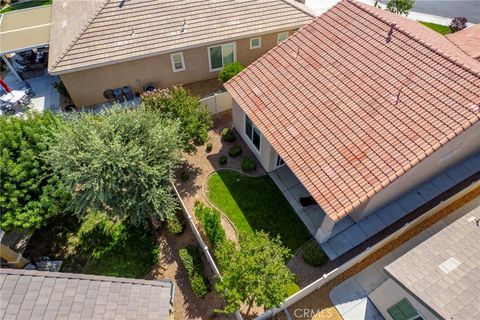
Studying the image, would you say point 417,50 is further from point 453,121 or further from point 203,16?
point 203,16

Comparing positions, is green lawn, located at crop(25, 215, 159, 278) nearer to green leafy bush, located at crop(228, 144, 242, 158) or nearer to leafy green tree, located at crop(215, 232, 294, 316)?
leafy green tree, located at crop(215, 232, 294, 316)

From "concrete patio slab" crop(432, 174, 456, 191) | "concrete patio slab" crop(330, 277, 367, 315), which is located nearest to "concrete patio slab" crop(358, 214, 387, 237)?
→ "concrete patio slab" crop(330, 277, 367, 315)

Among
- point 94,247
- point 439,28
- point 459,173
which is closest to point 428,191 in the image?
point 459,173

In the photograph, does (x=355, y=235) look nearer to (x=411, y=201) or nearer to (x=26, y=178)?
(x=411, y=201)

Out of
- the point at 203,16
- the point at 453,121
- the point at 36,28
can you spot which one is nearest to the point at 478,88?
the point at 453,121

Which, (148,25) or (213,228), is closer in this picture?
(213,228)

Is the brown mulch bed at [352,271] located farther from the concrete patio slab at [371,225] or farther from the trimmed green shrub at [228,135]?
the trimmed green shrub at [228,135]
